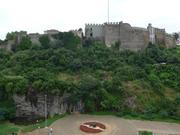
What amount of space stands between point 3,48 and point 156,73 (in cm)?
2511

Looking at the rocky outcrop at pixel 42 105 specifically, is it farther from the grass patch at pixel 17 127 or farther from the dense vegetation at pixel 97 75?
the grass patch at pixel 17 127

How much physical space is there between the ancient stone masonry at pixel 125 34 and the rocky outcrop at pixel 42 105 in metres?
16.9

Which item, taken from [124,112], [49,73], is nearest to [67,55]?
[49,73]

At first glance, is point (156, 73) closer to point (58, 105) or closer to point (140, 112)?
point (140, 112)

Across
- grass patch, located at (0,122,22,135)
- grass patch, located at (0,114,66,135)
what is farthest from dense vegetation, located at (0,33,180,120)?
grass patch, located at (0,114,66,135)

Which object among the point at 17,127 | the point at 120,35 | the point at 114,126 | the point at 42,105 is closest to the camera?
the point at 114,126

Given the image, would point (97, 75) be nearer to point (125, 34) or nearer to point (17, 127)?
point (125, 34)

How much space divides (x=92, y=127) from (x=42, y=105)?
361 inches

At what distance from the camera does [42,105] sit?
1829 inches

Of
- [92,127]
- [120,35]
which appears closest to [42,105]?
[92,127]

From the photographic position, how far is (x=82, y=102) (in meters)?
45.7

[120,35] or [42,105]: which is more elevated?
[120,35]

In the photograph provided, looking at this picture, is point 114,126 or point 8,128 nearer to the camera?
point 114,126

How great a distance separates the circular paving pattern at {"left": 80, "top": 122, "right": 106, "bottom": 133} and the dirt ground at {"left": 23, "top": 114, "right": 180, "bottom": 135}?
1.67 feet
